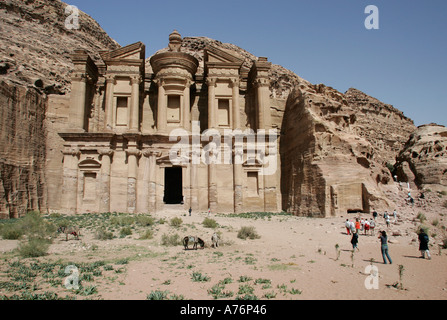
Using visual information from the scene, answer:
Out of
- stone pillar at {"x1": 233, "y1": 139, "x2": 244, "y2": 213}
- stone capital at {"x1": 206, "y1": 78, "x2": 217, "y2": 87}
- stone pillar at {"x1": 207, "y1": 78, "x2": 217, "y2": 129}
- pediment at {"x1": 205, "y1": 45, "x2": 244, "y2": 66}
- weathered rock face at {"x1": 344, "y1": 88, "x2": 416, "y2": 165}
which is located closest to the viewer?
stone pillar at {"x1": 233, "y1": 139, "x2": 244, "y2": 213}

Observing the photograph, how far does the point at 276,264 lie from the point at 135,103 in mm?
21928

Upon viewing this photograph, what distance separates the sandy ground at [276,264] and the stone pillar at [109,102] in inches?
547

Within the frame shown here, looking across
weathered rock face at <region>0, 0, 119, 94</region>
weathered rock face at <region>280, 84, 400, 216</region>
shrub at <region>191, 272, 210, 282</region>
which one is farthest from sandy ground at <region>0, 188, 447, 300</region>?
weathered rock face at <region>0, 0, 119, 94</region>

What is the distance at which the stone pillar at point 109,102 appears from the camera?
92.7ft

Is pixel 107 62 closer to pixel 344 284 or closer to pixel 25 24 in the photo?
pixel 25 24

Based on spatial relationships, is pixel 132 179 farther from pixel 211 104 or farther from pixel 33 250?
pixel 33 250

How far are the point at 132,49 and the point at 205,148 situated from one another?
12036mm

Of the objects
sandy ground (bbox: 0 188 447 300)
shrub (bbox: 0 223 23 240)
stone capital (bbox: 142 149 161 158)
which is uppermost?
stone capital (bbox: 142 149 161 158)

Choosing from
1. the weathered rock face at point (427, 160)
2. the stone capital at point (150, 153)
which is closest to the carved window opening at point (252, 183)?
the stone capital at point (150, 153)

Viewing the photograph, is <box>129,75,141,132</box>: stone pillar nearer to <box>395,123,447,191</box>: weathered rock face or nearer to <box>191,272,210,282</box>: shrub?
<box>191,272,210,282</box>: shrub

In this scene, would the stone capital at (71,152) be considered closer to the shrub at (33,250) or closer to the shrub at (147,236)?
the shrub at (147,236)

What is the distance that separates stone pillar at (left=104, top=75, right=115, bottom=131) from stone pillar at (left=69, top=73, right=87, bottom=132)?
2032 mm

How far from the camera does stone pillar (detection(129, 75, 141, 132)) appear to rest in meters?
27.9
